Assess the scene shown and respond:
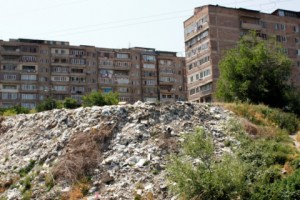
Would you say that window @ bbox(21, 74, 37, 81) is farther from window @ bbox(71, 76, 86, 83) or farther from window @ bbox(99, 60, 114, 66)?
window @ bbox(99, 60, 114, 66)

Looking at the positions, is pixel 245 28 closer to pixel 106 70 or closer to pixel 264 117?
pixel 106 70

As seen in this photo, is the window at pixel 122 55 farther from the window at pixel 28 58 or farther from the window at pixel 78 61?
the window at pixel 28 58

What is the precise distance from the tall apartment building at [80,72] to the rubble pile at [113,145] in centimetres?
4395

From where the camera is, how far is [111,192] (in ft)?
50.8

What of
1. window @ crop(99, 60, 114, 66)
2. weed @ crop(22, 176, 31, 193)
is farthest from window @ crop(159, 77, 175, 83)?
weed @ crop(22, 176, 31, 193)

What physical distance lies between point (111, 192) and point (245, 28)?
151ft

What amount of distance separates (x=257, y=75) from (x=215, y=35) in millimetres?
24861

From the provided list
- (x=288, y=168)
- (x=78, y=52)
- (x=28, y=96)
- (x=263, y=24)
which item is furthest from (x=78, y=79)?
(x=288, y=168)

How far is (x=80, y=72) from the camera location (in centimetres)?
6981

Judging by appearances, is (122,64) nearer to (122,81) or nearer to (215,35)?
(122,81)

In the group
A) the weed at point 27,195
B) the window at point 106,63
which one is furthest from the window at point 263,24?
the weed at point 27,195

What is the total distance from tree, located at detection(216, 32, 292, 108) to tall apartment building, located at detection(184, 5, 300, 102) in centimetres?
2049

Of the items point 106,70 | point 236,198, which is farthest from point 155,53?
point 236,198

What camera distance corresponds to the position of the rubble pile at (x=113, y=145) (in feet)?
52.7
